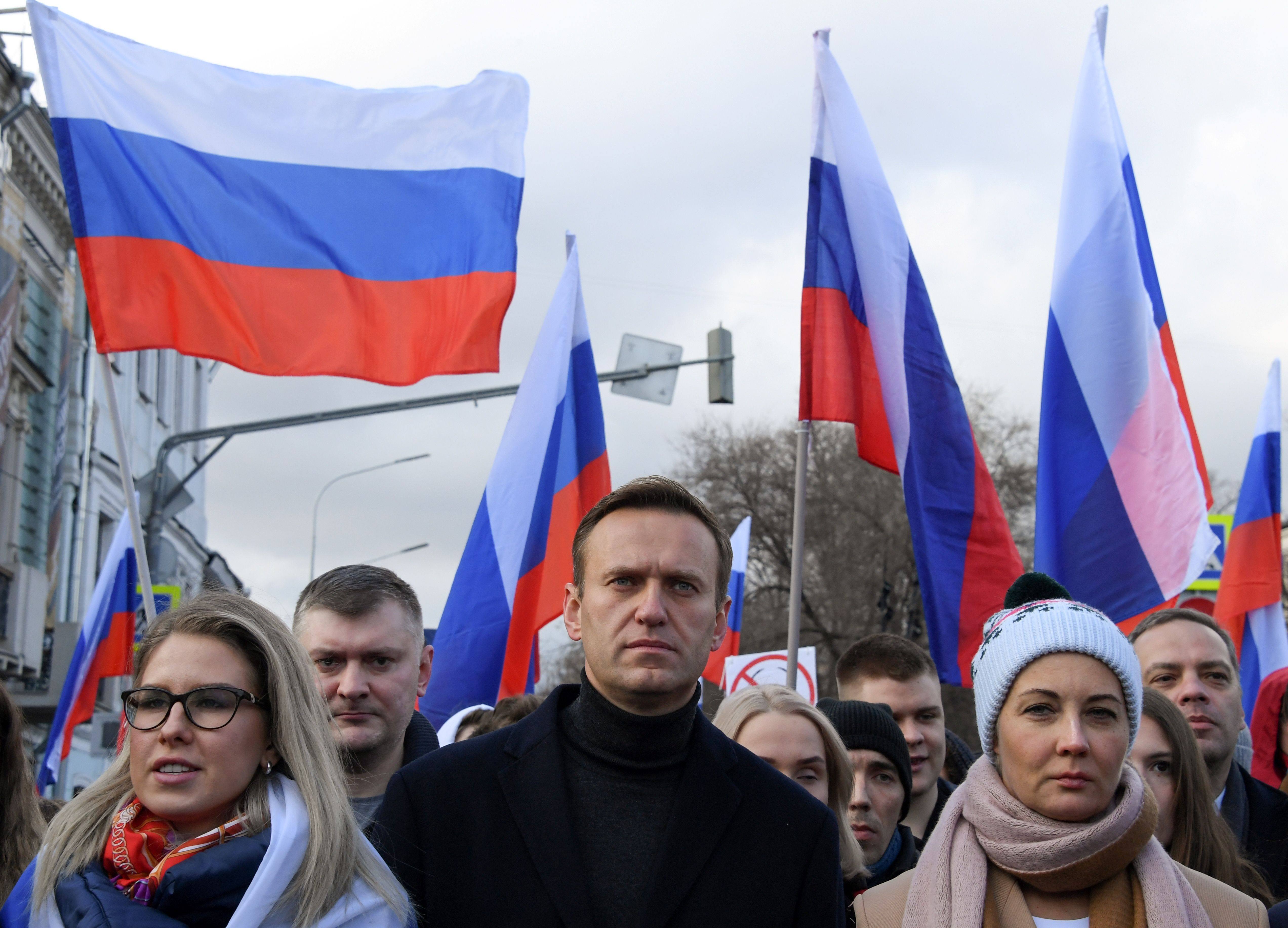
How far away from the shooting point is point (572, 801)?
8.82 ft

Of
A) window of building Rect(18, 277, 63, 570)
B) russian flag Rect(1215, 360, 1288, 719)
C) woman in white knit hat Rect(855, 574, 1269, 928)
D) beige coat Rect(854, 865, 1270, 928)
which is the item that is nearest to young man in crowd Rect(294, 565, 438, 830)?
beige coat Rect(854, 865, 1270, 928)

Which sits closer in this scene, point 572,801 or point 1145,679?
point 572,801

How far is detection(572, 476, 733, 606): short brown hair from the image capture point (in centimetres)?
281

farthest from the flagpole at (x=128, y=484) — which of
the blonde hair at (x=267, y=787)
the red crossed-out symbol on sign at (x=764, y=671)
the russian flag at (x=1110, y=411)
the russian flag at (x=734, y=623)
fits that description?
the russian flag at (x=734, y=623)

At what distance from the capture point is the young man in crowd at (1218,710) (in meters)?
4.22

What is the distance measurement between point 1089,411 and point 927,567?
47.2 inches

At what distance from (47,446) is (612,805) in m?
23.3

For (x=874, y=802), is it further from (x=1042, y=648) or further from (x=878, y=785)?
(x=1042, y=648)

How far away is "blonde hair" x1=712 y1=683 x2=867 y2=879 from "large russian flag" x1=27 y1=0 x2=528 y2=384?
2.73 m

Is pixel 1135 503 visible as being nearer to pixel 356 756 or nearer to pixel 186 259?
pixel 356 756

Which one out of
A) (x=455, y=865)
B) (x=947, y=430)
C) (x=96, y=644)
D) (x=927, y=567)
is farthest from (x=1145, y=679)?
(x=96, y=644)

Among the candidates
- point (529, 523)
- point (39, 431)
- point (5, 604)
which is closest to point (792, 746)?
point (529, 523)

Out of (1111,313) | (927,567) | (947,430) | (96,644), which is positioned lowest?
(96,644)

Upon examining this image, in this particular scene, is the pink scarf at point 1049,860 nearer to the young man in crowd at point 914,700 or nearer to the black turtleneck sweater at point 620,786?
the black turtleneck sweater at point 620,786
